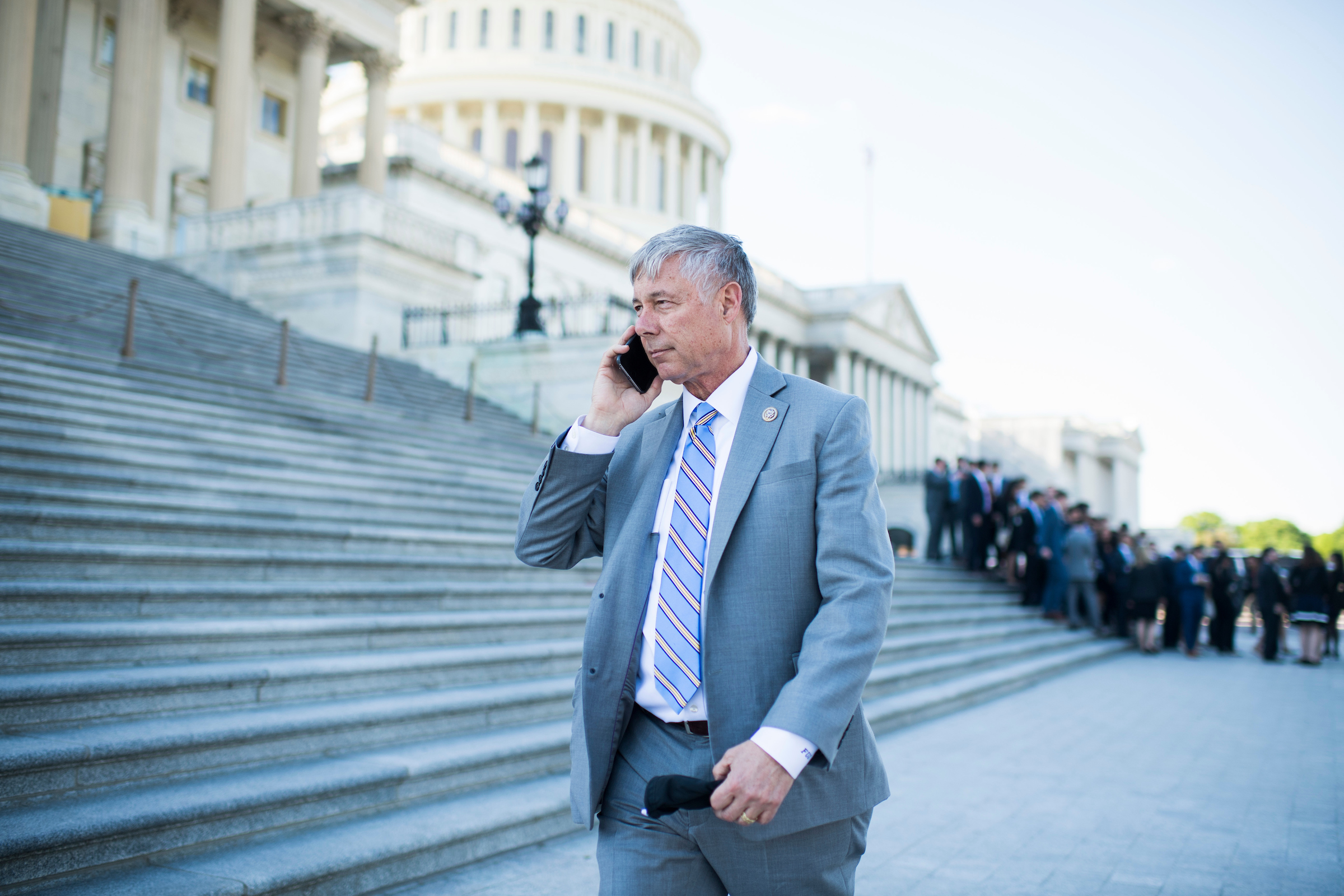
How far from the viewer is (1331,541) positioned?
8594cm

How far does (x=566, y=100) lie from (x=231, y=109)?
131ft

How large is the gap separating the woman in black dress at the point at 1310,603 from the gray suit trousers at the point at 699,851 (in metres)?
15.1

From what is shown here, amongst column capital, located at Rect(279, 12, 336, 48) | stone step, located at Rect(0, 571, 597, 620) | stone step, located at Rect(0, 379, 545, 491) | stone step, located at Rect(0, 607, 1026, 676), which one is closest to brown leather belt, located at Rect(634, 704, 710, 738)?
stone step, located at Rect(0, 607, 1026, 676)

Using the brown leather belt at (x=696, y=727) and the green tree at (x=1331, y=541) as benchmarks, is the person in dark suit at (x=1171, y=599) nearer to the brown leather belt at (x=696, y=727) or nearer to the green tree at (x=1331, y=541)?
the brown leather belt at (x=696, y=727)

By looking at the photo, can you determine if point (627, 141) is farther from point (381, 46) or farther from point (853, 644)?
point (853, 644)

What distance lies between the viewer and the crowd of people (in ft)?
49.5

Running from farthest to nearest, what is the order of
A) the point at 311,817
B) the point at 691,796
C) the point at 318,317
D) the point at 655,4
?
the point at 655,4 < the point at 318,317 < the point at 311,817 < the point at 691,796

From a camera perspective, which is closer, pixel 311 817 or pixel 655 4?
pixel 311 817

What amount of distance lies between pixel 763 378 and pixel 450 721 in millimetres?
3839

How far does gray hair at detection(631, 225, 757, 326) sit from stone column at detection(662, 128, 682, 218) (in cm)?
6432

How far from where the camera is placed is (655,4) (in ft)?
228

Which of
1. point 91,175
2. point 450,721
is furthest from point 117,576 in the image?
point 91,175

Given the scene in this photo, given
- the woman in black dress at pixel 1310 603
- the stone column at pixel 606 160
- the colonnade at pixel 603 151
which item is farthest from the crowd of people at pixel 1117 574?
the stone column at pixel 606 160

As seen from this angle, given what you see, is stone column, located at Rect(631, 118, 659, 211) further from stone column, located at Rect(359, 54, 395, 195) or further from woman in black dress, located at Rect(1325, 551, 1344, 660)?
woman in black dress, located at Rect(1325, 551, 1344, 660)
